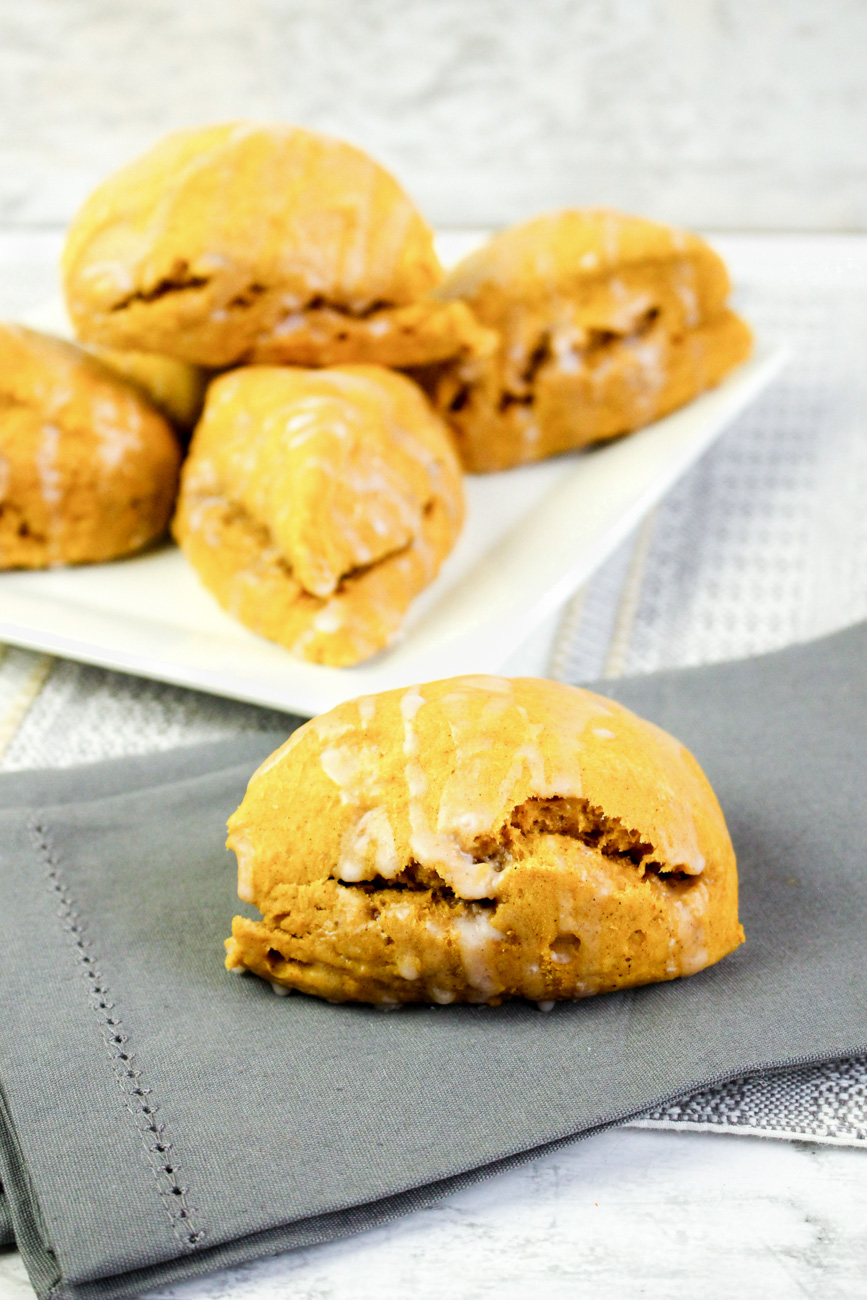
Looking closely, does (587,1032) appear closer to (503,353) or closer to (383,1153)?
(383,1153)

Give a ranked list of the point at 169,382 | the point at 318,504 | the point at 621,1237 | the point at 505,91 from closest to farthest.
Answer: the point at 621,1237 → the point at 318,504 → the point at 169,382 → the point at 505,91

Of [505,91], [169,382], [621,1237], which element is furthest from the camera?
[505,91]

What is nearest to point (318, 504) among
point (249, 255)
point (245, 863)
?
point (249, 255)

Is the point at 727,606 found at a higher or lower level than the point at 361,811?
lower

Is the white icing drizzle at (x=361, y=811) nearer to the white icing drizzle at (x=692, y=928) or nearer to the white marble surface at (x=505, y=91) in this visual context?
the white icing drizzle at (x=692, y=928)

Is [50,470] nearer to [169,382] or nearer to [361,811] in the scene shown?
[169,382]

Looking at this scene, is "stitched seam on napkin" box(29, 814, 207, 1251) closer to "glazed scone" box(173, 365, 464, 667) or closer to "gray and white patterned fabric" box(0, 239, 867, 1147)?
"gray and white patterned fabric" box(0, 239, 867, 1147)

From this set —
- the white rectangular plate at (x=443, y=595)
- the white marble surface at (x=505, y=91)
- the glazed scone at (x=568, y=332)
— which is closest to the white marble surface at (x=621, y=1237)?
the white rectangular plate at (x=443, y=595)

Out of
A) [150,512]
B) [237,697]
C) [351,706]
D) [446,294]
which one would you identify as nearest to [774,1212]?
[351,706]
